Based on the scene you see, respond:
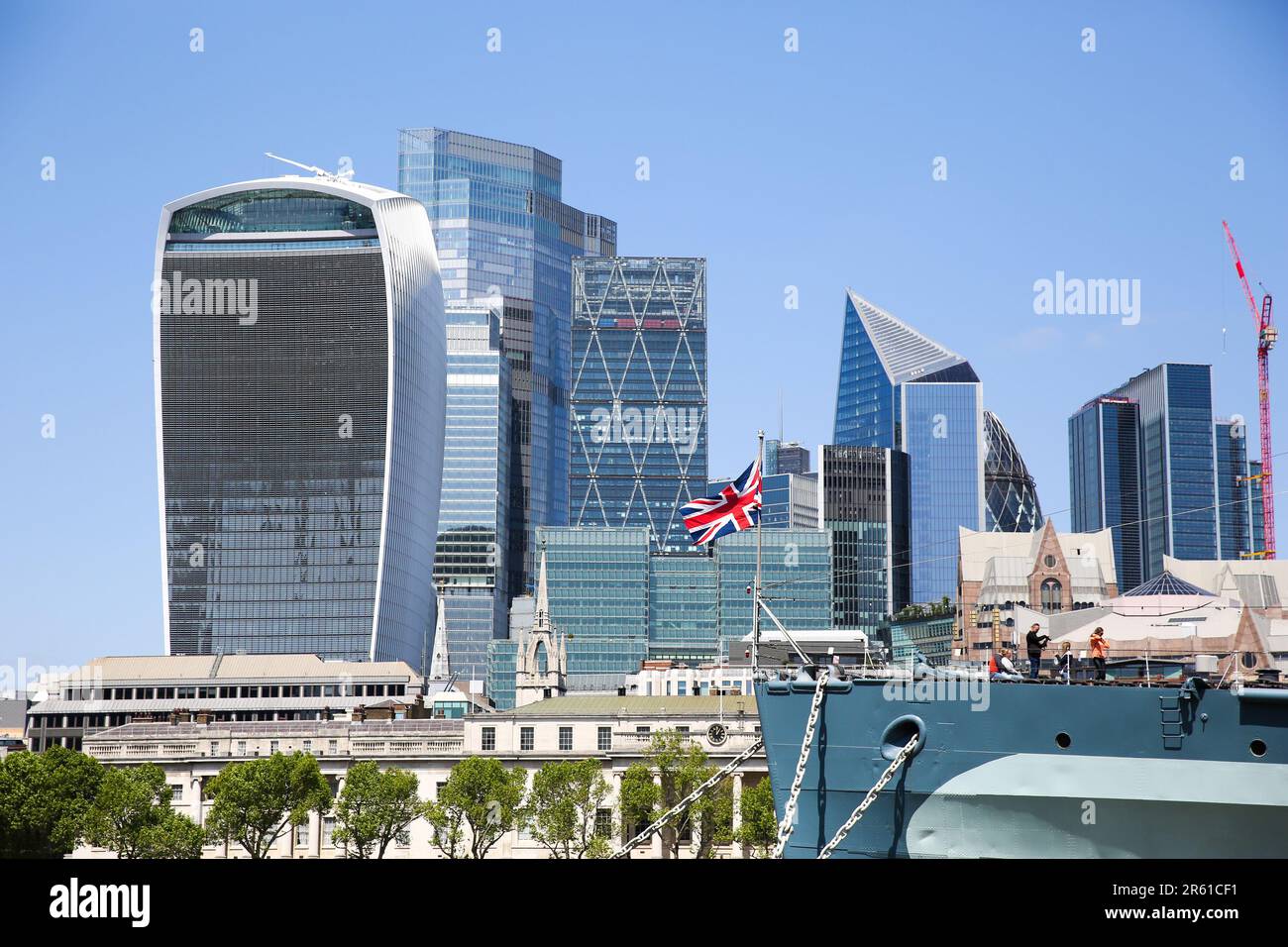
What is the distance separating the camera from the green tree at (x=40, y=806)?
315 ft

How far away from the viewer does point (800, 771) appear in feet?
163

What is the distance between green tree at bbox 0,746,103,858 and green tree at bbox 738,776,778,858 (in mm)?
40206

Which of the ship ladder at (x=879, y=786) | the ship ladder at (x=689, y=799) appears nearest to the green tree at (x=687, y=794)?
the ship ladder at (x=689, y=799)

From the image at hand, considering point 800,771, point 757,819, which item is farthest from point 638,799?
point 800,771

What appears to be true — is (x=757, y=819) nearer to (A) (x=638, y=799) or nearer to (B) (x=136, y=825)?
(A) (x=638, y=799)

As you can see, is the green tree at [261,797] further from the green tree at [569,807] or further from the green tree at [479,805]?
the green tree at [569,807]

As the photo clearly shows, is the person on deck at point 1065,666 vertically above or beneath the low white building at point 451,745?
above

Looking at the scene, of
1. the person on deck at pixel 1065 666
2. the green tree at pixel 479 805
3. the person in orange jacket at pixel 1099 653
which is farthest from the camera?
the green tree at pixel 479 805

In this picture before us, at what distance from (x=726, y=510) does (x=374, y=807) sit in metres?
51.1

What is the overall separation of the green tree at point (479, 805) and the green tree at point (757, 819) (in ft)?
47.4

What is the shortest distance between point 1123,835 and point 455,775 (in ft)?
219
